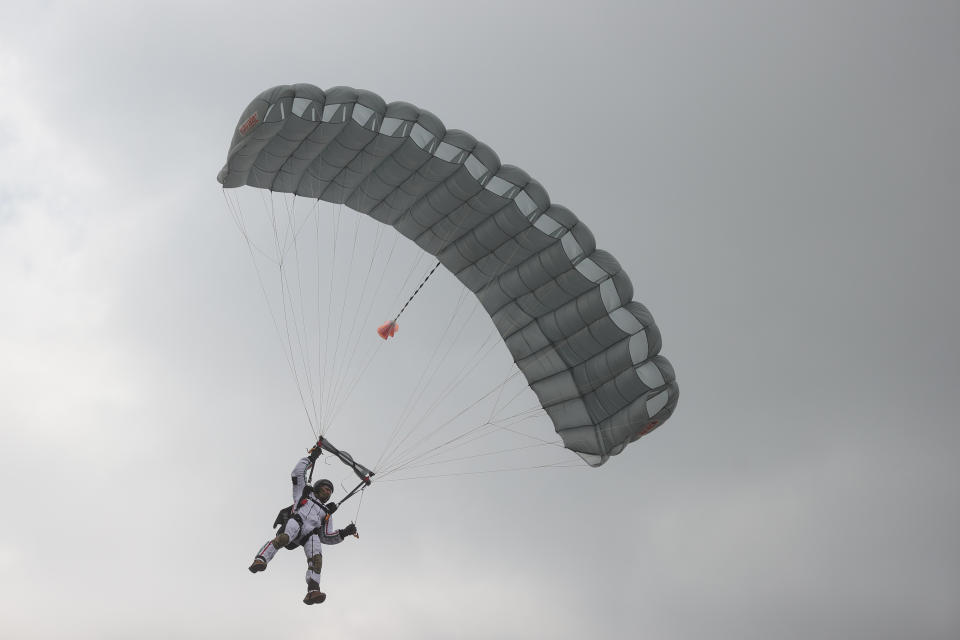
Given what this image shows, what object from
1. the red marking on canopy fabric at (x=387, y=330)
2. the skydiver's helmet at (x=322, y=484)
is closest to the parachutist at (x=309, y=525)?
the skydiver's helmet at (x=322, y=484)

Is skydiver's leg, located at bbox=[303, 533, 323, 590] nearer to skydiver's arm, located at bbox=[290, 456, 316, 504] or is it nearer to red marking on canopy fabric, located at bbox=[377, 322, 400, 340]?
skydiver's arm, located at bbox=[290, 456, 316, 504]

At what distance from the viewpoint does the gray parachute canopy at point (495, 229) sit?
1577 centimetres

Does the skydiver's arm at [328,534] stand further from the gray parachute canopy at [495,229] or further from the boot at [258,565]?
the gray parachute canopy at [495,229]

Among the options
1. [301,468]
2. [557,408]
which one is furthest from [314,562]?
[557,408]

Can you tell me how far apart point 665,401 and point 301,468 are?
6.30 metres

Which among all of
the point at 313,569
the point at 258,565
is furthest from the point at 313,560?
the point at 258,565

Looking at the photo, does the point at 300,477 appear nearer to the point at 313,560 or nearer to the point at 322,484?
the point at 322,484

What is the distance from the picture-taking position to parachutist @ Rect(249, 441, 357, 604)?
1458 cm

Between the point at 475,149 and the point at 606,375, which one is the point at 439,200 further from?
the point at 606,375

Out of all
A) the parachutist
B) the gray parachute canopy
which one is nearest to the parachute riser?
the parachutist

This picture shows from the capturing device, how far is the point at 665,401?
16.6 meters

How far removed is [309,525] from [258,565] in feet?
4.13

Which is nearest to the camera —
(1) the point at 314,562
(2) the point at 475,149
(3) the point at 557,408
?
(1) the point at 314,562

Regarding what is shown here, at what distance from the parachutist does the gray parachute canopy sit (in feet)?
15.0
